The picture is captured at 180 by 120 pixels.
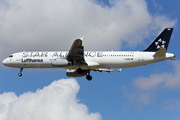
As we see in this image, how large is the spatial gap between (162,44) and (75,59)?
13450 mm

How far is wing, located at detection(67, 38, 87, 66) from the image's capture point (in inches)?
2042

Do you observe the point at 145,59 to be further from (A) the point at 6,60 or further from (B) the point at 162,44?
(A) the point at 6,60

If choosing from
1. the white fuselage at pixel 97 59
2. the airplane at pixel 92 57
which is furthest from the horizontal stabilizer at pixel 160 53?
the white fuselage at pixel 97 59

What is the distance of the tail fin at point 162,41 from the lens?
54931 millimetres

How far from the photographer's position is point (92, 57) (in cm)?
5522

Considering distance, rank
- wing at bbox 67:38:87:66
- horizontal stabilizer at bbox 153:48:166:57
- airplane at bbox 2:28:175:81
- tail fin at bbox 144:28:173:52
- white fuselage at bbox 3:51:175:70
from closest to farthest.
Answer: horizontal stabilizer at bbox 153:48:166:57
wing at bbox 67:38:87:66
airplane at bbox 2:28:175:81
white fuselage at bbox 3:51:175:70
tail fin at bbox 144:28:173:52

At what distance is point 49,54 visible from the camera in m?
56.6

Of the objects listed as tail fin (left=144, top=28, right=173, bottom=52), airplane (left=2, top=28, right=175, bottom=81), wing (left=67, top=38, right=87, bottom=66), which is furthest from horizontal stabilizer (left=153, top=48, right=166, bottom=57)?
wing (left=67, top=38, right=87, bottom=66)

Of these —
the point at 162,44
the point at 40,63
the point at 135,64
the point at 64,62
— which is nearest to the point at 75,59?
the point at 64,62

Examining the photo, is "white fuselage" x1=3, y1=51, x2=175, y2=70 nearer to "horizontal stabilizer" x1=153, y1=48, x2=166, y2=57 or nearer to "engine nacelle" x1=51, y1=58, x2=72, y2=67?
"horizontal stabilizer" x1=153, y1=48, x2=166, y2=57

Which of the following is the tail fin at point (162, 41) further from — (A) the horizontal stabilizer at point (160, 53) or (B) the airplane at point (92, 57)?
(A) the horizontal stabilizer at point (160, 53)

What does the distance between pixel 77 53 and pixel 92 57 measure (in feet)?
8.67

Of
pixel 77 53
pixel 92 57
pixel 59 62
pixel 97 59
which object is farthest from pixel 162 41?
pixel 59 62

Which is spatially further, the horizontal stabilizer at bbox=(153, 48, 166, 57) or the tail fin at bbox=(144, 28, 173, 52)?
the tail fin at bbox=(144, 28, 173, 52)
